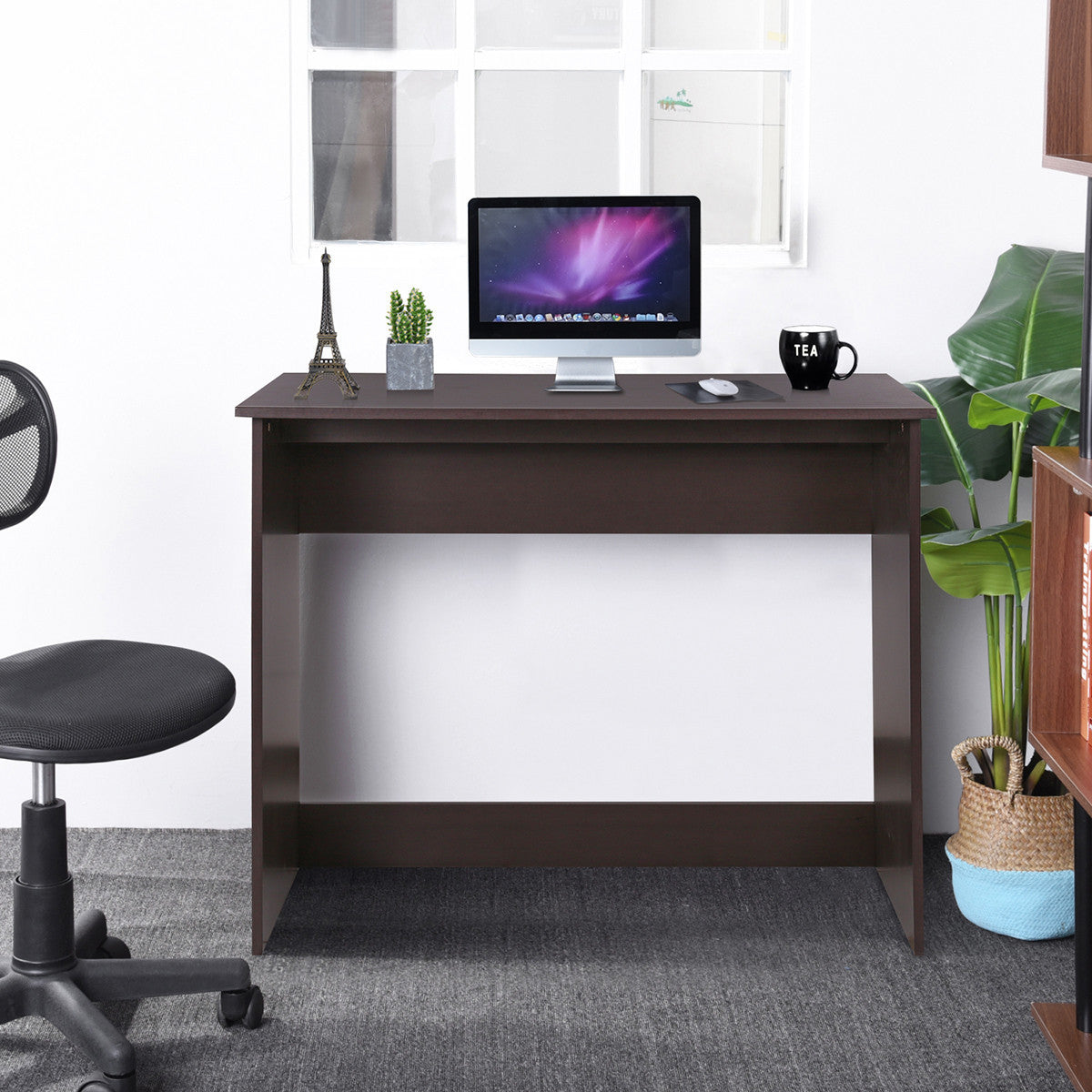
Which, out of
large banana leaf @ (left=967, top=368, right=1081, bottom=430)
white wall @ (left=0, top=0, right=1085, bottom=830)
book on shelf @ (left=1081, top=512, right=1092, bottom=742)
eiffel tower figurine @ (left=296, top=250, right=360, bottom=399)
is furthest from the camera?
white wall @ (left=0, top=0, right=1085, bottom=830)

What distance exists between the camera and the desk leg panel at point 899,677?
245 cm

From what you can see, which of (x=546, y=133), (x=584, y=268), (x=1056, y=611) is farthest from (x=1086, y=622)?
(x=546, y=133)

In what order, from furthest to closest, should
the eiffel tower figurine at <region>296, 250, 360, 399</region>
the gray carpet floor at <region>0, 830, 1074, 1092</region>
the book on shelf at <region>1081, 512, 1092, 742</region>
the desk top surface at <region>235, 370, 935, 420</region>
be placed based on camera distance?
1. the eiffel tower figurine at <region>296, 250, 360, 399</region>
2. the desk top surface at <region>235, 370, 935, 420</region>
3. the gray carpet floor at <region>0, 830, 1074, 1092</region>
4. the book on shelf at <region>1081, 512, 1092, 742</region>

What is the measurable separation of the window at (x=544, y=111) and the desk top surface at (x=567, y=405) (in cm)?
47

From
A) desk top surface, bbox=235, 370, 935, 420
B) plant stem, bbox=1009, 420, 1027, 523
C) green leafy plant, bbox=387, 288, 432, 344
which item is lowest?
plant stem, bbox=1009, 420, 1027, 523

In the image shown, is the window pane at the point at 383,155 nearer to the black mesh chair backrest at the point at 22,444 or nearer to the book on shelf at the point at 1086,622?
the black mesh chair backrest at the point at 22,444

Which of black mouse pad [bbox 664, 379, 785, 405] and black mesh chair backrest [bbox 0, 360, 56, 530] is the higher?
black mouse pad [bbox 664, 379, 785, 405]

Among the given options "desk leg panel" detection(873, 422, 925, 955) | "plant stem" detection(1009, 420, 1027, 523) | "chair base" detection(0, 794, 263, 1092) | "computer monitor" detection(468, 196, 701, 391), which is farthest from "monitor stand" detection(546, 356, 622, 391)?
"chair base" detection(0, 794, 263, 1092)

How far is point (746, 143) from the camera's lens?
284 cm

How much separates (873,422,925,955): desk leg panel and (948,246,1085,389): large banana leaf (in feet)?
0.77

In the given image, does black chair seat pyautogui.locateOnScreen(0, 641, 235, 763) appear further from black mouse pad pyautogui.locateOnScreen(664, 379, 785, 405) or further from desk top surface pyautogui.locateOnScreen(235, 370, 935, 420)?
black mouse pad pyautogui.locateOnScreen(664, 379, 785, 405)

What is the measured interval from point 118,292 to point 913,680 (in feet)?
5.96

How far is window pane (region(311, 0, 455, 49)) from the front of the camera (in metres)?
2.79

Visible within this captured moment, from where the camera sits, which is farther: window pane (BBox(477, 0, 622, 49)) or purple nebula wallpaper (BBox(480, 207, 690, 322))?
window pane (BBox(477, 0, 622, 49))
